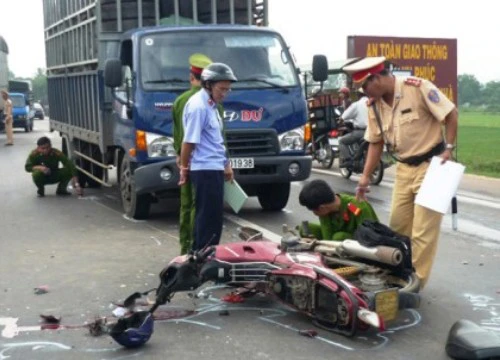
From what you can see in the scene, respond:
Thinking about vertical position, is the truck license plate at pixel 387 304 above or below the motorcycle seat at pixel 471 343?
above

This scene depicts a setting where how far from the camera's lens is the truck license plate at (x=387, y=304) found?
5430 mm

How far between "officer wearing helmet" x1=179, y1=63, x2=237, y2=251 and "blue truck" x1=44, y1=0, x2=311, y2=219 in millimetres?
3018

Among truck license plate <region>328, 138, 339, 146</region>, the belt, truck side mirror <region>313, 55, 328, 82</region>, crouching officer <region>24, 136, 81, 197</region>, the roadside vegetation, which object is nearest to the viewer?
the belt

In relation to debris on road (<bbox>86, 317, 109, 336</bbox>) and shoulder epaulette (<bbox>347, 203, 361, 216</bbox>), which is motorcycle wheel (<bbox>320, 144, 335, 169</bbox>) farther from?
debris on road (<bbox>86, 317, 109, 336</bbox>)

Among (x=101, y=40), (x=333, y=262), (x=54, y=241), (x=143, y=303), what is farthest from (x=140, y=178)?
(x=333, y=262)

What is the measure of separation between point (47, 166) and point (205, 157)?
23.6ft

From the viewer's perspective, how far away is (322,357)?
5246 mm

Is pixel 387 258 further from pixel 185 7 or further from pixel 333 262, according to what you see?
pixel 185 7

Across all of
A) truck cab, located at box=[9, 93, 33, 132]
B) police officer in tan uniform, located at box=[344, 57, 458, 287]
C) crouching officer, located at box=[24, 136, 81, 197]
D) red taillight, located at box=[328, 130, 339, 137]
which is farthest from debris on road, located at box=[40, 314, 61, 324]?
truck cab, located at box=[9, 93, 33, 132]

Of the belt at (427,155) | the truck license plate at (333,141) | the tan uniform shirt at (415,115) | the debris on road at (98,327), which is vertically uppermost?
the tan uniform shirt at (415,115)

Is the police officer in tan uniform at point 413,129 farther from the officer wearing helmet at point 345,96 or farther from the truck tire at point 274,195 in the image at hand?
the officer wearing helmet at point 345,96

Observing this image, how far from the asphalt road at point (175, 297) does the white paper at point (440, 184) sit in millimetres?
794

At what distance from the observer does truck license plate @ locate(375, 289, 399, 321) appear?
17.8ft

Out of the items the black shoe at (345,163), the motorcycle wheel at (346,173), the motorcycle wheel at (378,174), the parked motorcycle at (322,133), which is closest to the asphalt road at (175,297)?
the motorcycle wheel at (378,174)
